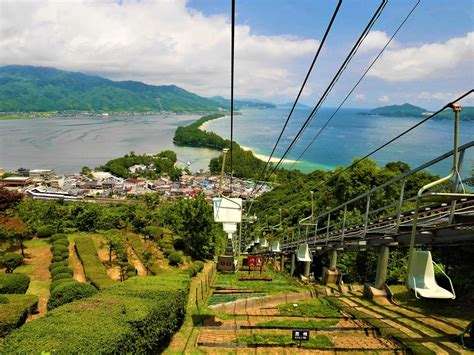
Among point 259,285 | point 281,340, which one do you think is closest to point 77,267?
point 259,285

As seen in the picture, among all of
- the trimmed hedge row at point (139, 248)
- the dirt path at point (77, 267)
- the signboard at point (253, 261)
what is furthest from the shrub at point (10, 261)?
the signboard at point (253, 261)

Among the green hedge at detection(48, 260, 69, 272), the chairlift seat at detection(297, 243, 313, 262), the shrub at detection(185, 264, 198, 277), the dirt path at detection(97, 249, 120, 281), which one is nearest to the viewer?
the chairlift seat at detection(297, 243, 313, 262)

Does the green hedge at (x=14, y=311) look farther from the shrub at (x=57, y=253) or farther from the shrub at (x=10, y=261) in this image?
the shrub at (x=57, y=253)

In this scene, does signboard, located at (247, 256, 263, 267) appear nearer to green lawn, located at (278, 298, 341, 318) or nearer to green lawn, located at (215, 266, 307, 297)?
green lawn, located at (215, 266, 307, 297)

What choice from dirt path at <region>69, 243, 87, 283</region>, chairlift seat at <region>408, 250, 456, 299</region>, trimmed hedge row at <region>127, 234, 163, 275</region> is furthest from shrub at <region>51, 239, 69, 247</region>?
chairlift seat at <region>408, 250, 456, 299</region>

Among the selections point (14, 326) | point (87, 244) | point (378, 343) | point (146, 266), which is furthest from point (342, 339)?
point (87, 244)

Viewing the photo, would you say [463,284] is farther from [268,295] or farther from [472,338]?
[268,295]

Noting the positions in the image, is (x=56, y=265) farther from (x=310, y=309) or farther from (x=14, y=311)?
(x=310, y=309)
